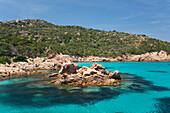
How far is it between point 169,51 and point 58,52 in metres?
105

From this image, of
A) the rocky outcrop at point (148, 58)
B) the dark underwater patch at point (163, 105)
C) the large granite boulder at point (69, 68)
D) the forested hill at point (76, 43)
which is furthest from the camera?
the rocky outcrop at point (148, 58)

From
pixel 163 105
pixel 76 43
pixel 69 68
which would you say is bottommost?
pixel 163 105

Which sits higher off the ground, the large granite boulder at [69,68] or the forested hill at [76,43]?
the forested hill at [76,43]

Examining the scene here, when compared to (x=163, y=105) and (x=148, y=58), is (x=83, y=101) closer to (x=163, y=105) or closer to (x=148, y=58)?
(x=163, y=105)

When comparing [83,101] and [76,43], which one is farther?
[76,43]

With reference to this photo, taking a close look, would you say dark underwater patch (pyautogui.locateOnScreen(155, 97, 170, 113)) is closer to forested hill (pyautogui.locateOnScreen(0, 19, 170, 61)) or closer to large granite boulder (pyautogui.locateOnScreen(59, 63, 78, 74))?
large granite boulder (pyautogui.locateOnScreen(59, 63, 78, 74))

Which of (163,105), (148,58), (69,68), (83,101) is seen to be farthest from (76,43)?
(163,105)

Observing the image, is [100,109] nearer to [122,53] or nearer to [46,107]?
[46,107]

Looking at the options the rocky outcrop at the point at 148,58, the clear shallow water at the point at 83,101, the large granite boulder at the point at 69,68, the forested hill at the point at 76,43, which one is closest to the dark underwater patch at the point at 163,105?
the clear shallow water at the point at 83,101

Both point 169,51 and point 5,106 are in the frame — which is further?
point 169,51

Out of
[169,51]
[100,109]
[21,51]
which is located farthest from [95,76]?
[169,51]

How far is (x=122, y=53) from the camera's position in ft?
427

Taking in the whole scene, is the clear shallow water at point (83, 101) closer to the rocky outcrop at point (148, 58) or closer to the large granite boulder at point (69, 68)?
the large granite boulder at point (69, 68)

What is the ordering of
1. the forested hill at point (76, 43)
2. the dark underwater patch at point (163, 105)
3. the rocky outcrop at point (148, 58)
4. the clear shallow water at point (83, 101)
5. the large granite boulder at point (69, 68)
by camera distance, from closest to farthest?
the dark underwater patch at point (163, 105)
the clear shallow water at point (83, 101)
the large granite boulder at point (69, 68)
the forested hill at point (76, 43)
the rocky outcrop at point (148, 58)
